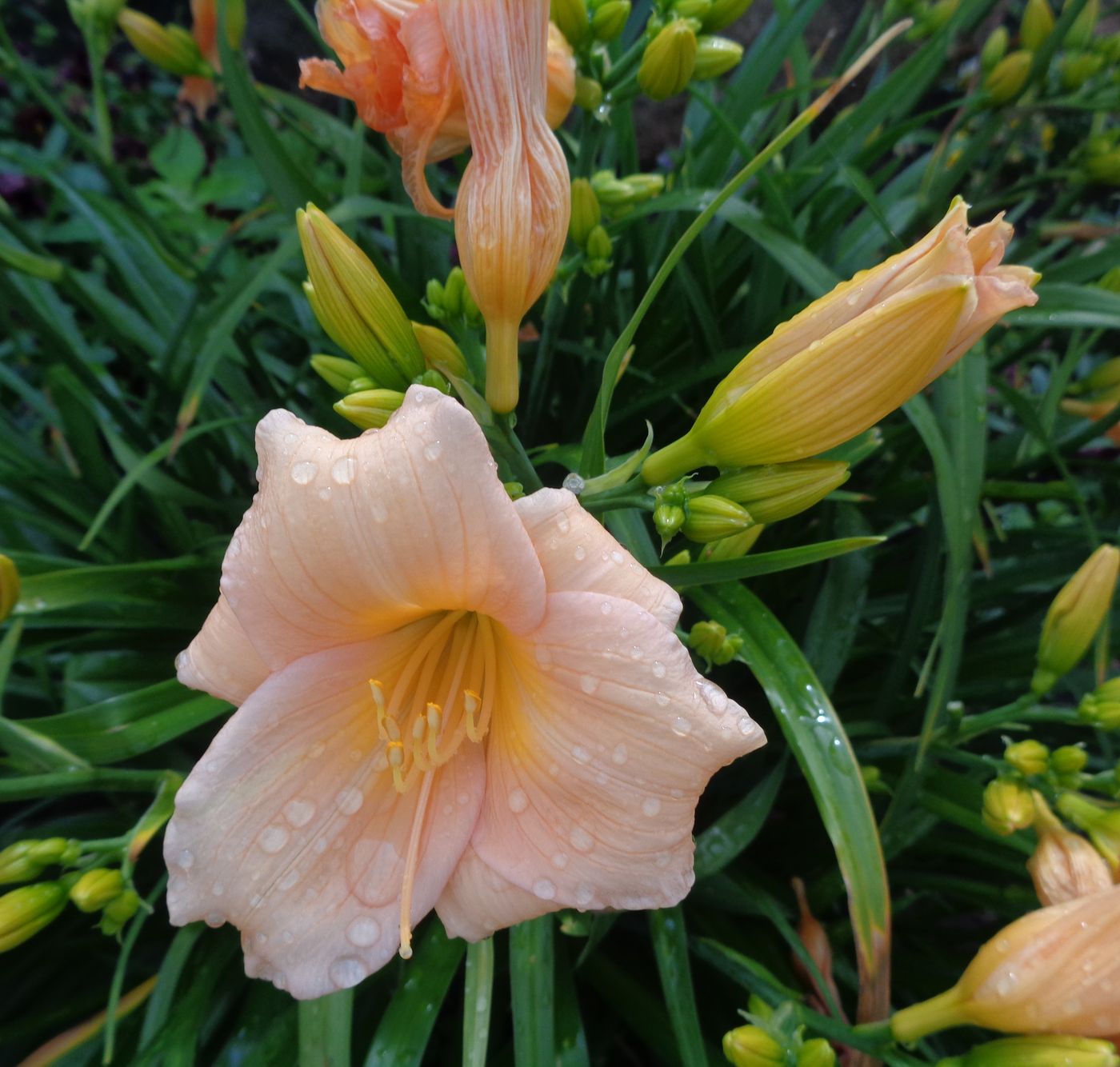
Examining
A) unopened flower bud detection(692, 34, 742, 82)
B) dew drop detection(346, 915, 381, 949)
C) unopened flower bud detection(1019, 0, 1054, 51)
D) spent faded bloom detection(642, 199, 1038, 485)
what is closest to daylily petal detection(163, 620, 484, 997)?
dew drop detection(346, 915, 381, 949)

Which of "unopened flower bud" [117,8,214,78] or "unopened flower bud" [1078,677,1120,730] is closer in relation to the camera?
"unopened flower bud" [1078,677,1120,730]

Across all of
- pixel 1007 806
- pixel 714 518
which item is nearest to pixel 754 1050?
pixel 1007 806

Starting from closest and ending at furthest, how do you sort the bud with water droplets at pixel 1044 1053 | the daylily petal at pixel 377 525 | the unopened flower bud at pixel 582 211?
the daylily petal at pixel 377 525 → the bud with water droplets at pixel 1044 1053 → the unopened flower bud at pixel 582 211

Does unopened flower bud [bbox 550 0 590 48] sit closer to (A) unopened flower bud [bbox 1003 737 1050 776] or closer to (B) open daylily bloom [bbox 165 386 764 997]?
(B) open daylily bloom [bbox 165 386 764 997]

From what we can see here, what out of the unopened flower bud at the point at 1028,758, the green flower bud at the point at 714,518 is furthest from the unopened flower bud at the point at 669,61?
the unopened flower bud at the point at 1028,758

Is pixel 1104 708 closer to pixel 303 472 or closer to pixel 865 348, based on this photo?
pixel 865 348

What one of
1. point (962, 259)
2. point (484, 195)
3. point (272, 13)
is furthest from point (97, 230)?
point (272, 13)

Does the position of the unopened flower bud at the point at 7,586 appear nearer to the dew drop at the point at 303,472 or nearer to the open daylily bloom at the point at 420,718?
the open daylily bloom at the point at 420,718
